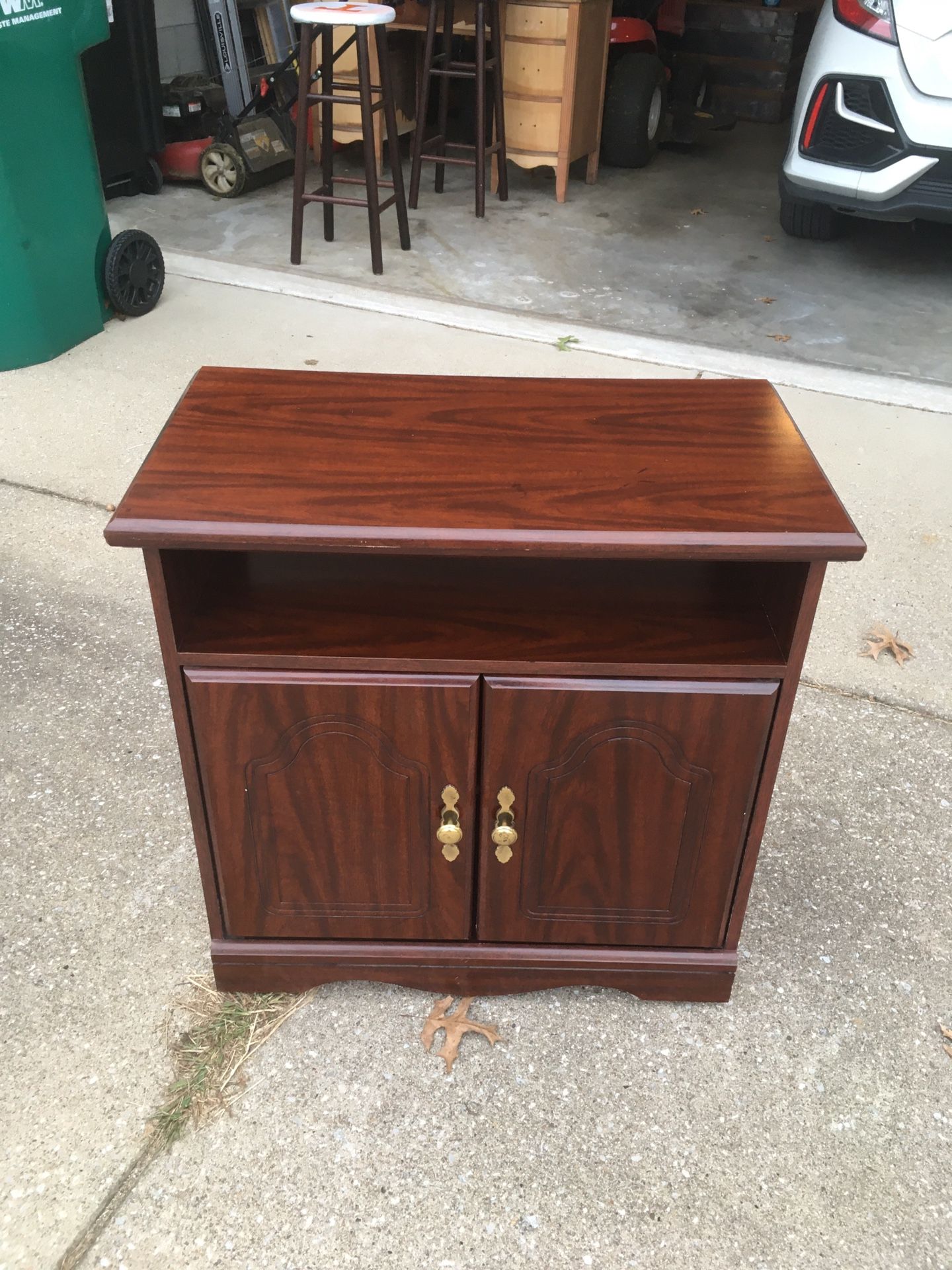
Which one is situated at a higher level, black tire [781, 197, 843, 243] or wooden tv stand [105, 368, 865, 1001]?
wooden tv stand [105, 368, 865, 1001]

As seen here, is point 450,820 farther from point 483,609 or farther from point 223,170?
point 223,170

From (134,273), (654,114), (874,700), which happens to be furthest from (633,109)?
(874,700)

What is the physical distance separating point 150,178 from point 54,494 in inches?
135

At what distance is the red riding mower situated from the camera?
634 cm

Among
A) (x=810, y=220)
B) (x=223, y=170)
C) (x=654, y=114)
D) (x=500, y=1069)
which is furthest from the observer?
(x=654, y=114)

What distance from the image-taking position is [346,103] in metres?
4.42

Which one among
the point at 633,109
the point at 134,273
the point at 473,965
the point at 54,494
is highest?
the point at 633,109

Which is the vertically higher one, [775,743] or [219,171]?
[775,743]

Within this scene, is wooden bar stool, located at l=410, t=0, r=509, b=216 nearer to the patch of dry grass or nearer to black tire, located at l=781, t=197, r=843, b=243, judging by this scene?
black tire, located at l=781, t=197, r=843, b=243

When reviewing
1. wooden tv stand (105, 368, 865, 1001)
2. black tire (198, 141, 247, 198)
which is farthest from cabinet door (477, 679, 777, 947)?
black tire (198, 141, 247, 198)

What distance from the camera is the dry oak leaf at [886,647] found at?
2.60 meters

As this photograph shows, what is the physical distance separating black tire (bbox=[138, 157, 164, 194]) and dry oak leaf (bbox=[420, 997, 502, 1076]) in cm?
548

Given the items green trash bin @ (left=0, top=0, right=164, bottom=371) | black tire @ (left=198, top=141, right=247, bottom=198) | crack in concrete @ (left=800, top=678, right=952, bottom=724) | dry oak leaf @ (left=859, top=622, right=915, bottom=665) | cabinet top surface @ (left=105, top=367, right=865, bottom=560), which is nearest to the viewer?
cabinet top surface @ (left=105, top=367, right=865, bottom=560)

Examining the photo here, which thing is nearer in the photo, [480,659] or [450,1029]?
[480,659]
